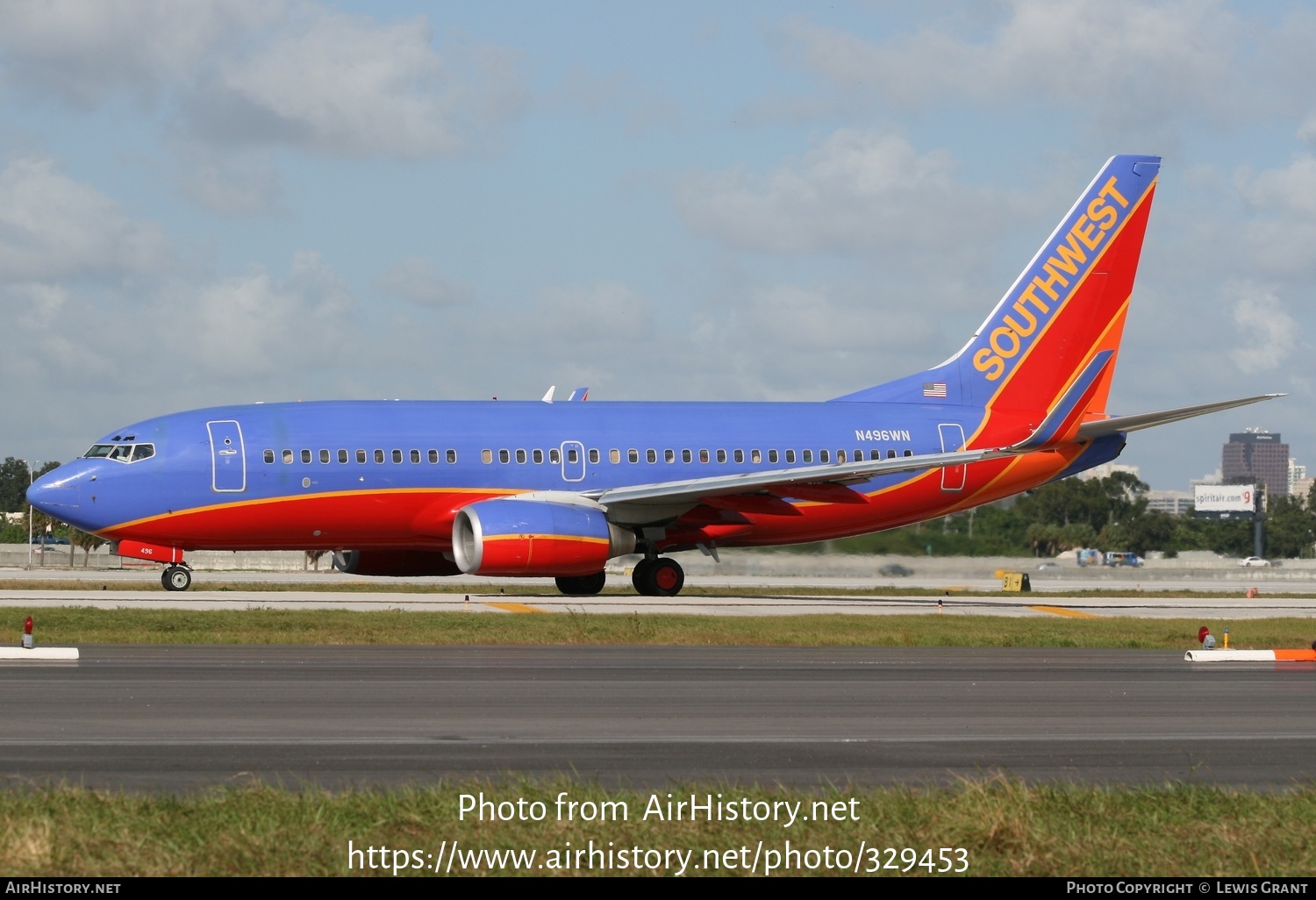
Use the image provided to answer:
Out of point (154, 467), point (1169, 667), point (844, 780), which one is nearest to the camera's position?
point (844, 780)

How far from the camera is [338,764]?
11.5 m

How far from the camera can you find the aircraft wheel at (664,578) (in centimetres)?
3594

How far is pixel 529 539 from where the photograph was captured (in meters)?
32.6

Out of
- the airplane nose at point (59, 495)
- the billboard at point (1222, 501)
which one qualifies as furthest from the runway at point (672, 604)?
the billboard at point (1222, 501)

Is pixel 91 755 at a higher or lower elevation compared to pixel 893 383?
lower

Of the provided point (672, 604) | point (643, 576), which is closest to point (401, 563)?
point (643, 576)

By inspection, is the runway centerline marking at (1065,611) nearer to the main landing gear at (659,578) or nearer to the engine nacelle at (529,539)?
the main landing gear at (659,578)

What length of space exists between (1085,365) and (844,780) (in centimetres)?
3117

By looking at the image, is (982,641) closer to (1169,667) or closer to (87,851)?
(1169,667)

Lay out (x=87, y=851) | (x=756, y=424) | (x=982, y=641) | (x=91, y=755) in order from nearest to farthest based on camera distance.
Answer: (x=87, y=851) → (x=91, y=755) → (x=982, y=641) → (x=756, y=424)

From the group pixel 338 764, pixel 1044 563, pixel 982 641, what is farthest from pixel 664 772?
pixel 1044 563

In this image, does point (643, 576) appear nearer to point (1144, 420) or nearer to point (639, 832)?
point (1144, 420)

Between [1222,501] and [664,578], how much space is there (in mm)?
107609

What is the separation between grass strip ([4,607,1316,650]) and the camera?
23359 millimetres
